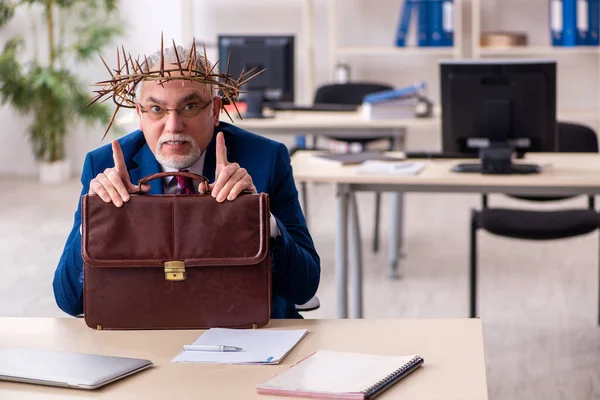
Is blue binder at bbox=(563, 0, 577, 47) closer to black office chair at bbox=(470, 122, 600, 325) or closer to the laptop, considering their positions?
black office chair at bbox=(470, 122, 600, 325)

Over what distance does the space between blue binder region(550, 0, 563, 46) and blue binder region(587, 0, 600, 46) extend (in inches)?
6.8

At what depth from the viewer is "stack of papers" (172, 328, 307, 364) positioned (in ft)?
5.19

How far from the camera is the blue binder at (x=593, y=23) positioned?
6.14 m

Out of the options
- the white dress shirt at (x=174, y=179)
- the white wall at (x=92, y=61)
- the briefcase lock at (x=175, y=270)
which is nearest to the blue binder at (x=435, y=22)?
the white wall at (x=92, y=61)

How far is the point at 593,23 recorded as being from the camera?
6191mm

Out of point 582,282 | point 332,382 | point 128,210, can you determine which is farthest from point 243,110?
point 332,382

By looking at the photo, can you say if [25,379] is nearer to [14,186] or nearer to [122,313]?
[122,313]

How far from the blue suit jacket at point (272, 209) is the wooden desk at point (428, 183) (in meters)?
1.18

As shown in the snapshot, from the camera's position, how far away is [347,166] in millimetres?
3547

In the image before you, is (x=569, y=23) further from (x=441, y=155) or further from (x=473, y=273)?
(x=473, y=273)

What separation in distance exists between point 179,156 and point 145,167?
134 mm

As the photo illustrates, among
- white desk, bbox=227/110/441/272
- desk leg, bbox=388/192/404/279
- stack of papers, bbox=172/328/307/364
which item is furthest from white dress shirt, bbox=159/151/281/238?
desk leg, bbox=388/192/404/279

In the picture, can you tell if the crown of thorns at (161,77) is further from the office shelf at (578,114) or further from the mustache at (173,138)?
the office shelf at (578,114)

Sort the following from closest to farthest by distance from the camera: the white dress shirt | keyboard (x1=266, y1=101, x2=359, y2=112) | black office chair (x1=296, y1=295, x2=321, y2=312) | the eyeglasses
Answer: the eyeglasses, the white dress shirt, black office chair (x1=296, y1=295, x2=321, y2=312), keyboard (x1=266, y1=101, x2=359, y2=112)
